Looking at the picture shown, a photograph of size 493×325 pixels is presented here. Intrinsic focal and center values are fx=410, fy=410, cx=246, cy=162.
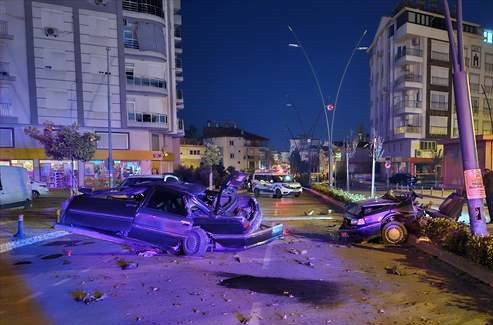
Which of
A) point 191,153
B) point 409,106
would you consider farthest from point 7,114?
point 191,153

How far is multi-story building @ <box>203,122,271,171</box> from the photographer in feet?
301

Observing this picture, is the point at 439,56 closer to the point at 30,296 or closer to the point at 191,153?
the point at 191,153

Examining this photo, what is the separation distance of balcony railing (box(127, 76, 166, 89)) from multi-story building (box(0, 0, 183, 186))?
0.10m

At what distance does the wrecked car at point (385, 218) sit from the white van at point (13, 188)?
13.0 metres

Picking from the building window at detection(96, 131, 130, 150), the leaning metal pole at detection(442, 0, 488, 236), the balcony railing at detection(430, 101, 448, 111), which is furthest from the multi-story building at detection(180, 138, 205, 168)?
the leaning metal pole at detection(442, 0, 488, 236)

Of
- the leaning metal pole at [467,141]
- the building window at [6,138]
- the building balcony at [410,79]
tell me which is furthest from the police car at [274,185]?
the building balcony at [410,79]

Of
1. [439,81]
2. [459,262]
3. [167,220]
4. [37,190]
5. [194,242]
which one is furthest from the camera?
[439,81]

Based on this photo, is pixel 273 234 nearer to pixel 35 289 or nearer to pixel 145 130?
pixel 35 289

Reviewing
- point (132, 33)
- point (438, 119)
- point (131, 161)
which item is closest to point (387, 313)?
point (131, 161)

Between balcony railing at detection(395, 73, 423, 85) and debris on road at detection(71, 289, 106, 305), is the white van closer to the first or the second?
debris on road at detection(71, 289, 106, 305)

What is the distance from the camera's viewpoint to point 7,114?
38.8 metres

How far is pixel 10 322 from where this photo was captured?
5543 millimetres

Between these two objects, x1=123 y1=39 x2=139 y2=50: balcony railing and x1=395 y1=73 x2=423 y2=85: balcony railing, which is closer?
x1=123 y1=39 x2=139 y2=50: balcony railing

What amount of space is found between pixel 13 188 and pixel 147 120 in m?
28.4
